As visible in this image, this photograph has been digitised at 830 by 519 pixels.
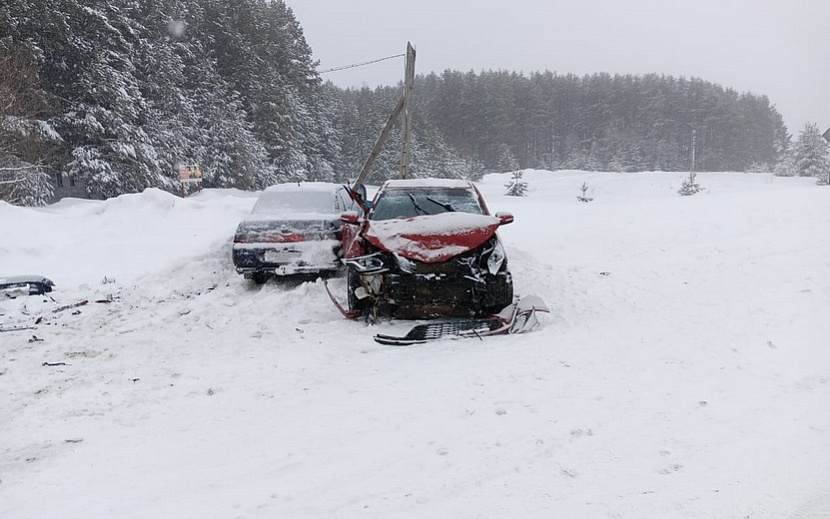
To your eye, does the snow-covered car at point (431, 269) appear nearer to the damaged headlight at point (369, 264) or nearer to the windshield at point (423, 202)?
the damaged headlight at point (369, 264)

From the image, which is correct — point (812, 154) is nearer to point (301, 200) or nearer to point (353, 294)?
point (301, 200)

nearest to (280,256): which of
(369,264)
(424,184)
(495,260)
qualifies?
(424,184)

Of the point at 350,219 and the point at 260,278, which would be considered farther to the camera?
the point at 260,278

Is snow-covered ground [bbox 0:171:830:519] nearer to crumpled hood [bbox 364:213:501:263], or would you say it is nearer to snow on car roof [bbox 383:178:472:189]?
crumpled hood [bbox 364:213:501:263]

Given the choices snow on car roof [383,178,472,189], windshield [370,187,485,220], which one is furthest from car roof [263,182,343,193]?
windshield [370,187,485,220]

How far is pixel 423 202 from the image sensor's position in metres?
6.91

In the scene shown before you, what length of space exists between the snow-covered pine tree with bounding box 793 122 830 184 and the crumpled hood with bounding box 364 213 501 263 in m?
41.5

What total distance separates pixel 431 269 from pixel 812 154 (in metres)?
43.8

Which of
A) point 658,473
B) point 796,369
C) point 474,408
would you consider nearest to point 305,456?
point 474,408

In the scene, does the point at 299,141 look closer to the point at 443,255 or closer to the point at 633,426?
the point at 443,255

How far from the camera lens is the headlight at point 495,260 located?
18.5ft

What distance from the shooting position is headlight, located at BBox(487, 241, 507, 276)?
5.65 metres

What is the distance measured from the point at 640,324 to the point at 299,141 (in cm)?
3840

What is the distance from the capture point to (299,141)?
41.1 metres
